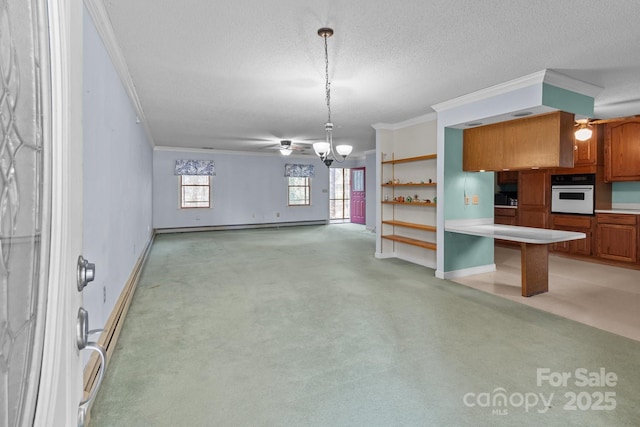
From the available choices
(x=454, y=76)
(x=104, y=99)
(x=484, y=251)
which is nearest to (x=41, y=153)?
(x=104, y=99)

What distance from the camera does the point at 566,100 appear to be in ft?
11.8

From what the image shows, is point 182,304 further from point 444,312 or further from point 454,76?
point 454,76

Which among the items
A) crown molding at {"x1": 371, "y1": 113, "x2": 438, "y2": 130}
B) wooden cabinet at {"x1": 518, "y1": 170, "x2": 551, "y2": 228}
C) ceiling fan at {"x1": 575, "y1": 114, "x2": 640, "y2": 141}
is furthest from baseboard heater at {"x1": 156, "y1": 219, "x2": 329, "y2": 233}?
ceiling fan at {"x1": 575, "y1": 114, "x2": 640, "y2": 141}

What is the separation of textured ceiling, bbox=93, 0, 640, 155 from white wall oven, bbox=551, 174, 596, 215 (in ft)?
4.37

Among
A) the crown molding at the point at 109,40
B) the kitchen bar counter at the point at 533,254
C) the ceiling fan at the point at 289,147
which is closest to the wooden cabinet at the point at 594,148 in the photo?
the kitchen bar counter at the point at 533,254

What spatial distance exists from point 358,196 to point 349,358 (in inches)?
371

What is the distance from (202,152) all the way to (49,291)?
31.0 ft

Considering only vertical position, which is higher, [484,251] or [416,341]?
[484,251]

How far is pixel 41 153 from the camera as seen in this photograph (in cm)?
63

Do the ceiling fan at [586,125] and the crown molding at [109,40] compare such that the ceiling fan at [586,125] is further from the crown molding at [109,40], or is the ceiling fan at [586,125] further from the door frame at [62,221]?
the door frame at [62,221]

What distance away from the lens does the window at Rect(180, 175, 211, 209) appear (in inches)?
371

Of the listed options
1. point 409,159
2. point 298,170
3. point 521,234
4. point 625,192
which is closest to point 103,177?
point 409,159

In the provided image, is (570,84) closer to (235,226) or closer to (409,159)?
(409,159)

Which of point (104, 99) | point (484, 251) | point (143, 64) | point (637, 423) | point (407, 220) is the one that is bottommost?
point (637, 423)
